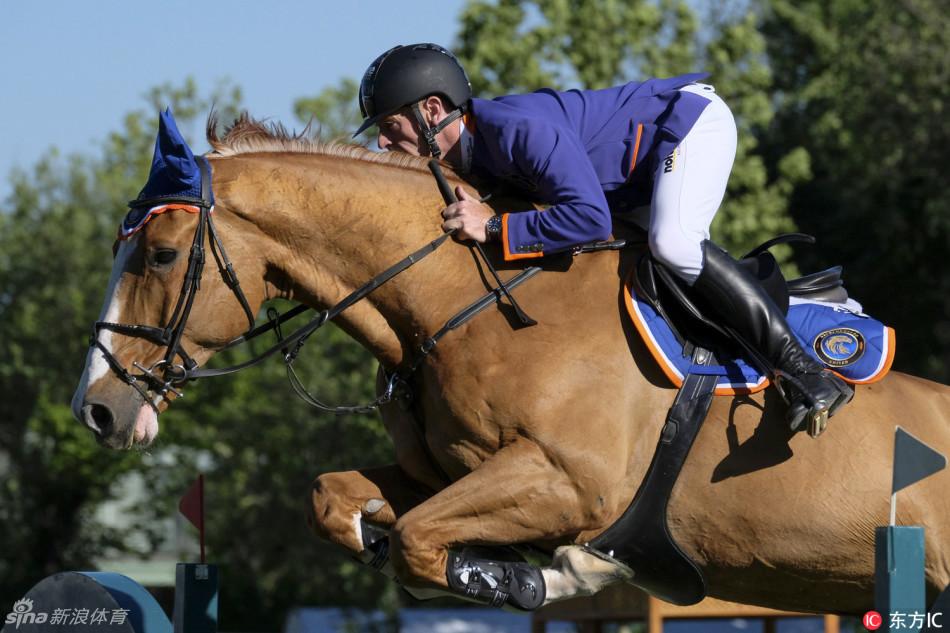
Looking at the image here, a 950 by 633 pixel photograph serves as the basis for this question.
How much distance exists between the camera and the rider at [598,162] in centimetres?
436

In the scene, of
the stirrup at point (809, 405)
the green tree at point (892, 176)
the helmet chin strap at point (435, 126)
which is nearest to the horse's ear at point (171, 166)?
the helmet chin strap at point (435, 126)

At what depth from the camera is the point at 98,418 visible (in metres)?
4.27

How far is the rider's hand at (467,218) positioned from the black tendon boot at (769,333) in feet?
2.53

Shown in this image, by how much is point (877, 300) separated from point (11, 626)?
62.4 feet

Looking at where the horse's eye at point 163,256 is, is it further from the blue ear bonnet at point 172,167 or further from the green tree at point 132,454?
the green tree at point 132,454

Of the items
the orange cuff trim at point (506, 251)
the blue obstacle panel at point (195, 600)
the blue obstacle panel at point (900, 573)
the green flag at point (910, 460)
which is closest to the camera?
the blue obstacle panel at point (900, 573)

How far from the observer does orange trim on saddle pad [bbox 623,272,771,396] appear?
4414mm

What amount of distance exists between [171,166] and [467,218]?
1.02 m

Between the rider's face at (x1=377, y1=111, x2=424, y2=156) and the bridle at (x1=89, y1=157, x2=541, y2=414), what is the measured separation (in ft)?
1.41

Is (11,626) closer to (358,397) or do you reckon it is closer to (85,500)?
(358,397)

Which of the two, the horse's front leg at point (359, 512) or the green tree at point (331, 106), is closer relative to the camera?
the horse's front leg at point (359, 512)

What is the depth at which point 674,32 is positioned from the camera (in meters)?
18.8

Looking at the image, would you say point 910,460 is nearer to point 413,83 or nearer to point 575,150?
point 575,150

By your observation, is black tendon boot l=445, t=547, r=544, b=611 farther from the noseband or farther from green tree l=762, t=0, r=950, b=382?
green tree l=762, t=0, r=950, b=382
